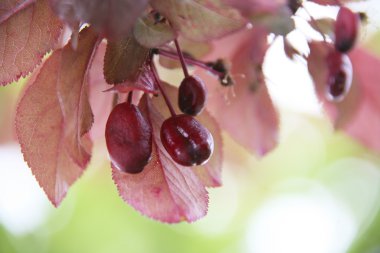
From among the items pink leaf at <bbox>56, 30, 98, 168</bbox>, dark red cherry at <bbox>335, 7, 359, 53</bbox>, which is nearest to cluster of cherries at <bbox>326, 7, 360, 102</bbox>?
dark red cherry at <bbox>335, 7, 359, 53</bbox>

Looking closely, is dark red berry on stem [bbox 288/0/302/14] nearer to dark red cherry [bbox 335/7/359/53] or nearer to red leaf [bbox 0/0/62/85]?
dark red cherry [bbox 335/7/359/53]

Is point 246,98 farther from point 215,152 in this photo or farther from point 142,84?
point 142,84

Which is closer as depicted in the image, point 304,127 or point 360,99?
point 360,99

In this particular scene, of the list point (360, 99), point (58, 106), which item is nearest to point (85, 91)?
point (58, 106)

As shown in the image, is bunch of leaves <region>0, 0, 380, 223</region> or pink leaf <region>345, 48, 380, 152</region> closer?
bunch of leaves <region>0, 0, 380, 223</region>

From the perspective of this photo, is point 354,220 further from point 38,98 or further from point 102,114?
point 38,98

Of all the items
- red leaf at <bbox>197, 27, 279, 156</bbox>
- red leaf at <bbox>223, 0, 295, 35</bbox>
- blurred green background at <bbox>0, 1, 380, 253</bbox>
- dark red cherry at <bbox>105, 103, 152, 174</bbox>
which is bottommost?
blurred green background at <bbox>0, 1, 380, 253</bbox>
